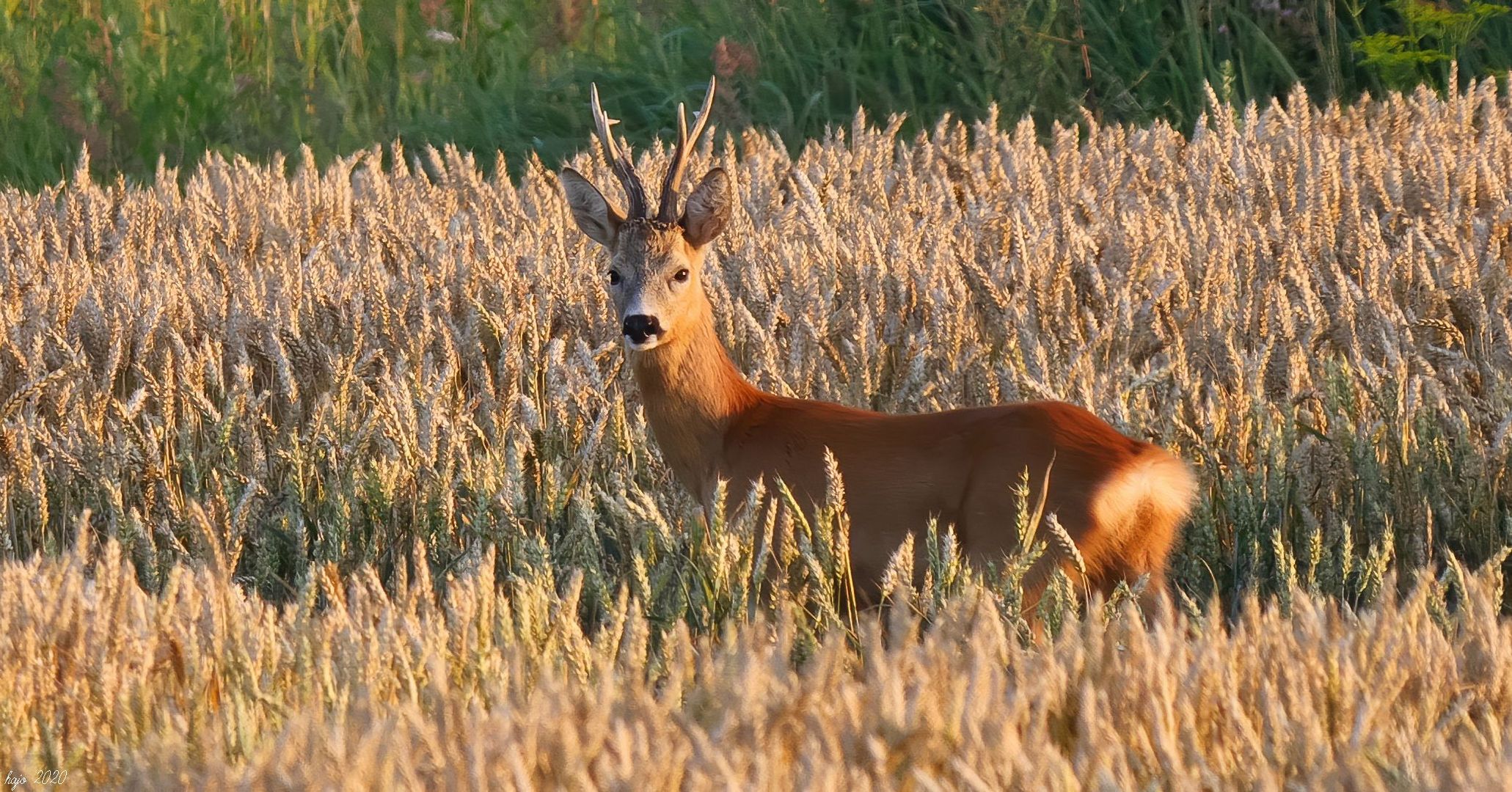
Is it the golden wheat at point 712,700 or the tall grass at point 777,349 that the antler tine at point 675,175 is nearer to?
the tall grass at point 777,349

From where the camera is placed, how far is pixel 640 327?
4.77 m

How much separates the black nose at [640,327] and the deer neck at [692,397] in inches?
5.0

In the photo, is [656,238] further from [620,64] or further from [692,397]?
[620,64]

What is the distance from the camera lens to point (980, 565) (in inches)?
166

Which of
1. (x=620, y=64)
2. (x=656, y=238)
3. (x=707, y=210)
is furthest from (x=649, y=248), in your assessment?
(x=620, y=64)

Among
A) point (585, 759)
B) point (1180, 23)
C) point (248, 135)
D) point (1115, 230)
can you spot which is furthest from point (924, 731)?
point (248, 135)

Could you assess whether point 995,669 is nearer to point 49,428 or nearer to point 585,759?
point 585,759

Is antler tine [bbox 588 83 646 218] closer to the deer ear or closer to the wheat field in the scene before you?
the deer ear

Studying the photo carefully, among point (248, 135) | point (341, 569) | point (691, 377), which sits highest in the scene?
point (248, 135)

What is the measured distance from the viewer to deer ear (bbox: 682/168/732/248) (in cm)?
500

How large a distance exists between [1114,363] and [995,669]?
3132 mm

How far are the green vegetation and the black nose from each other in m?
5.90

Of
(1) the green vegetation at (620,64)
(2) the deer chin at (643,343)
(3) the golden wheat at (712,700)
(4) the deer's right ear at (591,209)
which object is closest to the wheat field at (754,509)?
(3) the golden wheat at (712,700)

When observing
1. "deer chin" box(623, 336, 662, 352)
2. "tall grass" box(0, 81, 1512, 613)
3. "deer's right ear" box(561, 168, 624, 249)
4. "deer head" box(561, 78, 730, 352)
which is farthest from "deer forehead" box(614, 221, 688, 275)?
"tall grass" box(0, 81, 1512, 613)
